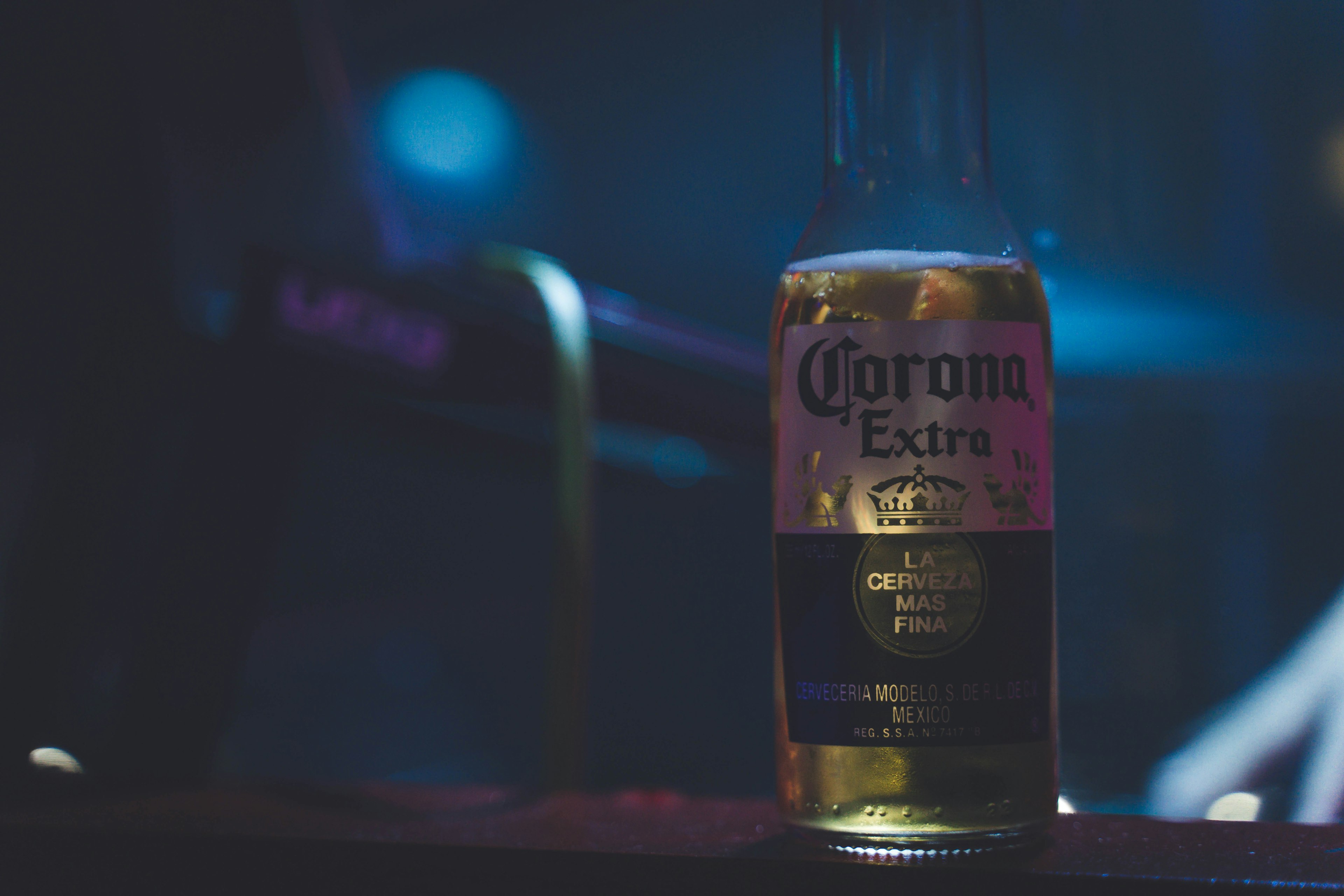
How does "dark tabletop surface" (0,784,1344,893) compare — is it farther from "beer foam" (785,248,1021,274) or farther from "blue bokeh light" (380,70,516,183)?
"blue bokeh light" (380,70,516,183)

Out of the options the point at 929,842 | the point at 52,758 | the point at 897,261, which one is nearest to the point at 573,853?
the point at 929,842

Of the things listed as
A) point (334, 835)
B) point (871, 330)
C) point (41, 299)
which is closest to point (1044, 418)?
point (871, 330)

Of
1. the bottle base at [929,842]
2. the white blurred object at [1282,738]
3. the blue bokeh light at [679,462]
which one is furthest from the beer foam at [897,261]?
the blue bokeh light at [679,462]

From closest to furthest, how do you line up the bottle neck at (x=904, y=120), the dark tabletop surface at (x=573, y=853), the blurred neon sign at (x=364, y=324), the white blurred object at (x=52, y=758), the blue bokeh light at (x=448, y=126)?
1. the dark tabletop surface at (x=573, y=853)
2. the bottle neck at (x=904, y=120)
3. the white blurred object at (x=52, y=758)
4. the blurred neon sign at (x=364, y=324)
5. the blue bokeh light at (x=448, y=126)

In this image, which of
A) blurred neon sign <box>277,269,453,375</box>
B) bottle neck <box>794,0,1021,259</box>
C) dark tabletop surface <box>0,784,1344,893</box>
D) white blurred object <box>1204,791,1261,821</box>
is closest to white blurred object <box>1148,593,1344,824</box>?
white blurred object <box>1204,791,1261,821</box>

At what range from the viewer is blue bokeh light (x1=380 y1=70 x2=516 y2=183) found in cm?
102

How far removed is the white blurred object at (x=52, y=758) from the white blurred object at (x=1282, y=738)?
65cm

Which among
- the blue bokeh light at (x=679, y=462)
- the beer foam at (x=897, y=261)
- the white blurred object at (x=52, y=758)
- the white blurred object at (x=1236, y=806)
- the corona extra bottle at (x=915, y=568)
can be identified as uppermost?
the blue bokeh light at (x=679, y=462)

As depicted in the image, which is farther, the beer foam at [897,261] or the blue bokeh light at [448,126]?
the blue bokeh light at [448,126]

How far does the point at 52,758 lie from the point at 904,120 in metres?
0.64

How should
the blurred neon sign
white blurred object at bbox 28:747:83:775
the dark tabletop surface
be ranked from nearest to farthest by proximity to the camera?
the dark tabletop surface < white blurred object at bbox 28:747:83:775 < the blurred neon sign

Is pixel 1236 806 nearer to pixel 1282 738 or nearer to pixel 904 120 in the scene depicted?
pixel 1282 738

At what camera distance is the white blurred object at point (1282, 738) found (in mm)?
776

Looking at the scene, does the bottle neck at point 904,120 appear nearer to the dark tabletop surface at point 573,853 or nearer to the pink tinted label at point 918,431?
the pink tinted label at point 918,431
